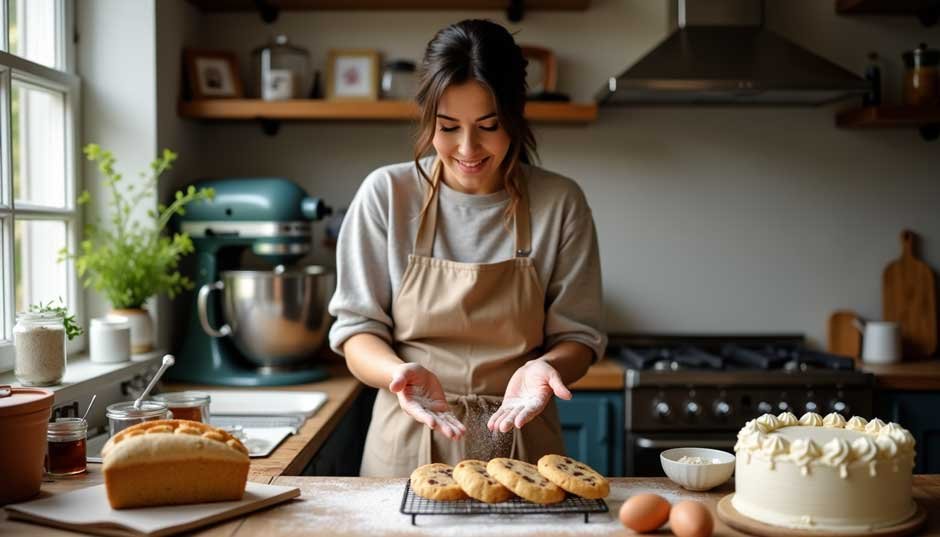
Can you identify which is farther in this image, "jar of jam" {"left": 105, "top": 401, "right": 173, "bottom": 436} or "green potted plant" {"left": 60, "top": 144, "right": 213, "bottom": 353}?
"green potted plant" {"left": 60, "top": 144, "right": 213, "bottom": 353}

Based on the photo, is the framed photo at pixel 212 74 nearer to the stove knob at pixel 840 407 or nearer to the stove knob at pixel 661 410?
the stove knob at pixel 661 410

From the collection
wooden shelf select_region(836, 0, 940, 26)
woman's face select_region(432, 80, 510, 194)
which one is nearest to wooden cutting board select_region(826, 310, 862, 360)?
wooden shelf select_region(836, 0, 940, 26)

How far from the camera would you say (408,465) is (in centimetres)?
179

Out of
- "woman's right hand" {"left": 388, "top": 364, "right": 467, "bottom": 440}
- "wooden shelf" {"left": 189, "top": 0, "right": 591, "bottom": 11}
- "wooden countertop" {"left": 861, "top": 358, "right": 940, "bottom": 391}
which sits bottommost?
"wooden countertop" {"left": 861, "top": 358, "right": 940, "bottom": 391}

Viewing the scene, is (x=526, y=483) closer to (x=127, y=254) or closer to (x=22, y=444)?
(x=22, y=444)

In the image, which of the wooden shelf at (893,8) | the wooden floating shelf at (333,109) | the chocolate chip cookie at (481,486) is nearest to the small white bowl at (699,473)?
the chocolate chip cookie at (481,486)

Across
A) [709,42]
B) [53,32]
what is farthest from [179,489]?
[709,42]

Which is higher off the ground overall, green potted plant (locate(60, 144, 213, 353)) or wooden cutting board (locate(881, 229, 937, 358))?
green potted plant (locate(60, 144, 213, 353))

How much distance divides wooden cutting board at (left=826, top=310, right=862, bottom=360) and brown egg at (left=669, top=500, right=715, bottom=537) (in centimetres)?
221

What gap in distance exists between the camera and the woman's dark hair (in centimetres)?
167

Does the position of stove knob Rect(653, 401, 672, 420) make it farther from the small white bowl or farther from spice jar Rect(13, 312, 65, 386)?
spice jar Rect(13, 312, 65, 386)

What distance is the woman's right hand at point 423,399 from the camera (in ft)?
4.71

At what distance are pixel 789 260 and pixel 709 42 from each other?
0.86 metres

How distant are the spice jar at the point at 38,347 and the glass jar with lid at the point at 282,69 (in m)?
1.27
